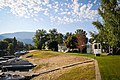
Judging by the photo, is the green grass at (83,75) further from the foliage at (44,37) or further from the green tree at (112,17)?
the foliage at (44,37)

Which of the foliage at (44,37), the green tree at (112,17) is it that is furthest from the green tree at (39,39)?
the green tree at (112,17)

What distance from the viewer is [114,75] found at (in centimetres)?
1836

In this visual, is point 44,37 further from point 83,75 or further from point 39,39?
point 83,75

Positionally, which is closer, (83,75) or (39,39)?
(83,75)

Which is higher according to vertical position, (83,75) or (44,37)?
(44,37)

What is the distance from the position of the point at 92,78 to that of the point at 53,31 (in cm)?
13720

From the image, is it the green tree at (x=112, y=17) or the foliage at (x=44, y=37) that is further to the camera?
the foliage at (x=44, y=37)

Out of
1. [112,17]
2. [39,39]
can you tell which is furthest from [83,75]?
[39,39]

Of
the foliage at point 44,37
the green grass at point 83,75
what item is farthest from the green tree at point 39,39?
the green grass at point 83,75

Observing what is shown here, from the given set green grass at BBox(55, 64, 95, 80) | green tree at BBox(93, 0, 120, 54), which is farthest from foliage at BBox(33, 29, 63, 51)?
green grass at BBox(55, 64, 95, 80)

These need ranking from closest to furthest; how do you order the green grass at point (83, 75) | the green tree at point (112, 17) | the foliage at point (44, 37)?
the green grass at point (83, 75) → the green tree at point (112, 17) → the foliage at point (44, 37)

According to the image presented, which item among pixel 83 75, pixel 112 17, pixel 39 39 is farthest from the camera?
pixel 39 39

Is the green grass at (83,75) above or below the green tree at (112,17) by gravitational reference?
below

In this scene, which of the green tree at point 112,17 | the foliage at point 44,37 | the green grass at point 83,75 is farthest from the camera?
the foliage at point 44,37
